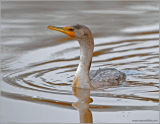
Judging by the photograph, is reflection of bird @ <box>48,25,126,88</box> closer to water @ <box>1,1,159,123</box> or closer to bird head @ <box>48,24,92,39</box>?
bird head @ <box>48,24,92,39</box>

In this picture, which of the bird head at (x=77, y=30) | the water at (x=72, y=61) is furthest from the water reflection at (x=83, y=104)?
the bird head at (x=77, y=30)

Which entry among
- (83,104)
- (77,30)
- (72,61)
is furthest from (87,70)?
(72,61)

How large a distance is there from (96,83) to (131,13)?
8634 mm

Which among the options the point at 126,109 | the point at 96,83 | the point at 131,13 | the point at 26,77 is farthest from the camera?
the point at 131,13

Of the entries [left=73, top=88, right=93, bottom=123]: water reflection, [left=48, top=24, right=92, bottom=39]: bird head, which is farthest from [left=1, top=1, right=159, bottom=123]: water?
[left=48, top=24, right=92, bottom=39]: bird head

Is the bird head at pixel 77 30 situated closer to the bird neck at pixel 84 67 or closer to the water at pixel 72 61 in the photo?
the bird neck at pixel 84 67

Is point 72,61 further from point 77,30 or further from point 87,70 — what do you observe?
point 77,30

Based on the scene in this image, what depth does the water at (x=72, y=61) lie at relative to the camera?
7.73 metres

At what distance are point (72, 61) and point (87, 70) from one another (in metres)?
2.28

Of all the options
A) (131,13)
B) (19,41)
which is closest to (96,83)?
(19,41)

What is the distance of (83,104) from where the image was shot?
823cm

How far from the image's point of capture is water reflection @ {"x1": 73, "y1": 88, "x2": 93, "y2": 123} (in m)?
7.51

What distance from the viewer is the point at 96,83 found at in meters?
9.29

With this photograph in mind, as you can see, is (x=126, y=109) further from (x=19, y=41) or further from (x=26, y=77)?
(x=19, y=41)
